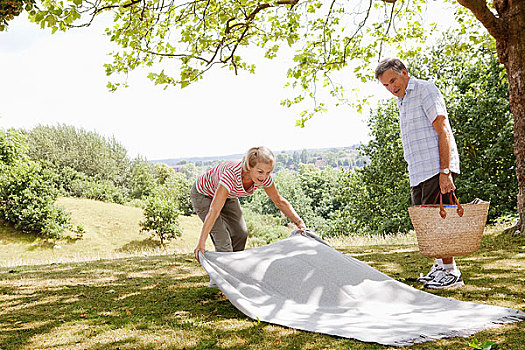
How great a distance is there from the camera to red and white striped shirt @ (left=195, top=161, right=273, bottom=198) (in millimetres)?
3446

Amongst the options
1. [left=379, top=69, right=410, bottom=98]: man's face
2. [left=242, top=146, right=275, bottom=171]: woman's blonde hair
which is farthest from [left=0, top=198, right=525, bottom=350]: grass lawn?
[left=379, top=69, right=410, bottom=98]: man's face

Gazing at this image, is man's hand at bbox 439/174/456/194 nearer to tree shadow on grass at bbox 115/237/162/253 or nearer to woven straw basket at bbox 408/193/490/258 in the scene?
woven straw basket at bbox 408/193/490/258

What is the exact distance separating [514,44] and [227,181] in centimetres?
476

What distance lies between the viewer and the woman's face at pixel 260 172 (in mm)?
3320

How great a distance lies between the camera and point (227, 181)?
3.43 metres

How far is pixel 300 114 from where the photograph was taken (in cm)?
983

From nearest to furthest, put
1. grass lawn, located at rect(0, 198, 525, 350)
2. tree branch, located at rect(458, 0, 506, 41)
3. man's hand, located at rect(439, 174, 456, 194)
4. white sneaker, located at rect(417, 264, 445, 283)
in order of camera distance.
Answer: grass lawn, located at rect(0, 198, 525, 350)
man's hand, located at rect(439, 174, 456, 194)
white sneaker, located at rect(417, 264, 445, 283)
tree branch, located at rect(458, 0, 506, 41)

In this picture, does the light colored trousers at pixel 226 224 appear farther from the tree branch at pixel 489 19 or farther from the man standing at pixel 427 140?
the tree branch at pixel 489 19

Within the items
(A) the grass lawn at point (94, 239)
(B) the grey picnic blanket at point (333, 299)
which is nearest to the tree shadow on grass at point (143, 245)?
(A) the grass lawn at point (94, 239)

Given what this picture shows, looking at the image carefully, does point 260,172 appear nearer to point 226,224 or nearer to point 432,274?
point 226,224

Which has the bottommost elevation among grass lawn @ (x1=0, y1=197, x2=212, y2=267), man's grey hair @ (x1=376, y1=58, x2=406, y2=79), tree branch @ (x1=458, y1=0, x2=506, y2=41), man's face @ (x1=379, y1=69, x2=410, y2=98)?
grass lawn @ (x1=0, y1=197, x2=212, y2=267)

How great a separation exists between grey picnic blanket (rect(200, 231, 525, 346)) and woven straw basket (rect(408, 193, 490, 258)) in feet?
1.54

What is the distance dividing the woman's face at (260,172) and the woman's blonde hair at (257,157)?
27 millimetres

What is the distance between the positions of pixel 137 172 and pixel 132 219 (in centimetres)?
1997
